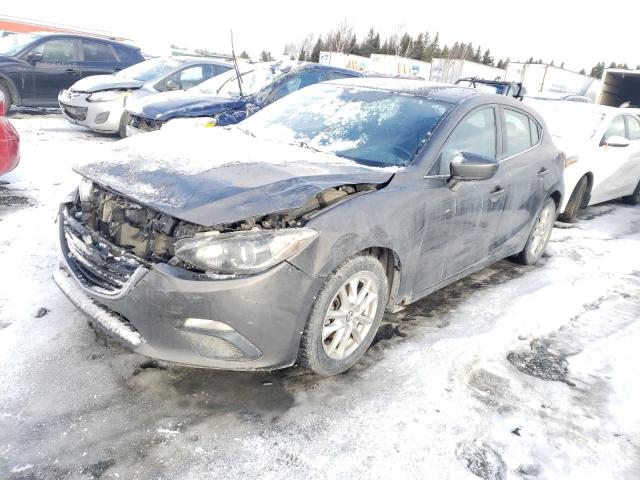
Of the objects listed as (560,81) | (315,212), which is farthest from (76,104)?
(560,81)

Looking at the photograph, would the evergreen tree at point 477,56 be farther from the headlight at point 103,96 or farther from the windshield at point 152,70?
the headlight at point 103,96

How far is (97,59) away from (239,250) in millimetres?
10748

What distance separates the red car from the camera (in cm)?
490

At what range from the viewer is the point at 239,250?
233cm

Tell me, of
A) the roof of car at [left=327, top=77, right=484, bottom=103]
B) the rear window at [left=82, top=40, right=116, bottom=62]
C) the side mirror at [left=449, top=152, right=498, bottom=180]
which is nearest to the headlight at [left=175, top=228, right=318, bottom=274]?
the side mirror at [left=449, top=152, right=498, bottom=180]

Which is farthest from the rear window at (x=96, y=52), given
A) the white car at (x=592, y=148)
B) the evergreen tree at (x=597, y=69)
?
the evergreen tree at (x=597, y=69)

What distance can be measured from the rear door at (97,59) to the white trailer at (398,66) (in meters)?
24.5

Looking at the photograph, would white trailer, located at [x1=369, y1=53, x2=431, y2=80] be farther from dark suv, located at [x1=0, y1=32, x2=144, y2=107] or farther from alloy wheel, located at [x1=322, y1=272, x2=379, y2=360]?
alloy wheel, located at [x1=322, y1=272, x2=379, y2=360]

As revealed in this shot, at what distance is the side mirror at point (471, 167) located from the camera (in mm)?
3115

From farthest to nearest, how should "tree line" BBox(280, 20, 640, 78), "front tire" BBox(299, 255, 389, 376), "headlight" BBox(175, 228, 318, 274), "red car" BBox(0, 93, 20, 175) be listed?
"tree line" BBox(280, 20, 640, 78)
"red car" BBox(0, 93, 20, 175)
"front tire" BBox(299, 255, 389, 376)
"headlight" BBox(175, 228, 318, 274)

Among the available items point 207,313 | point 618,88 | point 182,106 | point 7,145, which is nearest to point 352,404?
point 207,313

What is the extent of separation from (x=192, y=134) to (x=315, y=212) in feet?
4.53

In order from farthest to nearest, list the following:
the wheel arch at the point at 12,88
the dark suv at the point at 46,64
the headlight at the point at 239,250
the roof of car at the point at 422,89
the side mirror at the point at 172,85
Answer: the dark suv at the point at 46,64, the wheel arch at the point at 12,88, the side mirror at the point at 172,85, the roof of car at the point at 422,89, the headlight at the point at 239,250

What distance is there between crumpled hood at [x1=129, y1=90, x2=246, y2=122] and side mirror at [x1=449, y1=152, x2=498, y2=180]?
5.21 m
